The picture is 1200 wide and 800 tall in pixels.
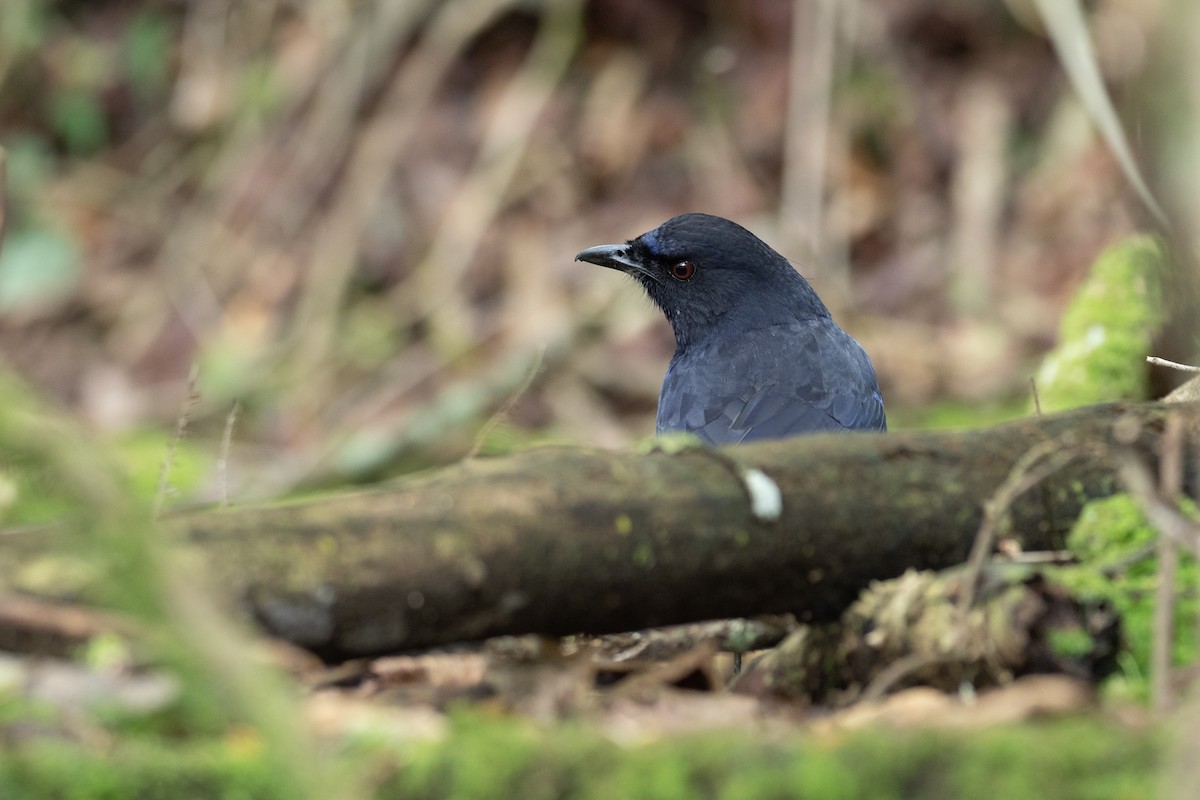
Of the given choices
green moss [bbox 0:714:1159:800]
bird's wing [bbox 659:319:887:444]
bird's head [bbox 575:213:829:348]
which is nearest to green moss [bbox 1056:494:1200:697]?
green moss [bbox 0:714:1159:800]

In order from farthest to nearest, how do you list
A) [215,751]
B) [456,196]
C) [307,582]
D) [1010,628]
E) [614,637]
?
1. [456,196]
2. [614,637]
3. [1010,628]
4. [307,582]
5. [215,751]

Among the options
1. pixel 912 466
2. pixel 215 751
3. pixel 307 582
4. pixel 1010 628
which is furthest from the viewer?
pixel 912 466

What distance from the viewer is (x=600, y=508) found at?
2488 millimetres

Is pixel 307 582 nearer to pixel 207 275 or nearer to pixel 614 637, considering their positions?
pixel 614 637

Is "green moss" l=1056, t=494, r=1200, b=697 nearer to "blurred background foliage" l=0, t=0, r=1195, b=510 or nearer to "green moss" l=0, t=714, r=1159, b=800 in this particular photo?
"green moss" l=0, t=714, r=1159, b=800

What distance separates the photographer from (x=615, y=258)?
19.4 feet

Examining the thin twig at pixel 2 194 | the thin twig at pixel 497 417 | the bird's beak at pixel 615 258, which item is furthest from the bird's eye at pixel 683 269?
the thin twig at pixel 2 194

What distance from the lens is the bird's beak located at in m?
5.85

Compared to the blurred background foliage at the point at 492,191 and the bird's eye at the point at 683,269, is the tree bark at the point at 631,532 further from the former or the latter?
the blurred background foliage at the point at 492,191

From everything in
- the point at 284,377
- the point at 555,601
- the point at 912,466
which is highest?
the point at 284,377

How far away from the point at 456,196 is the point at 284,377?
1.94m

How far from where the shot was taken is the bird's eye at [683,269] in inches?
224

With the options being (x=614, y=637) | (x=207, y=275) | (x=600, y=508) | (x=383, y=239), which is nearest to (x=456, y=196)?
(x=383, y=239)

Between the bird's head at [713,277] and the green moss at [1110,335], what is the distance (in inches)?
40.4
